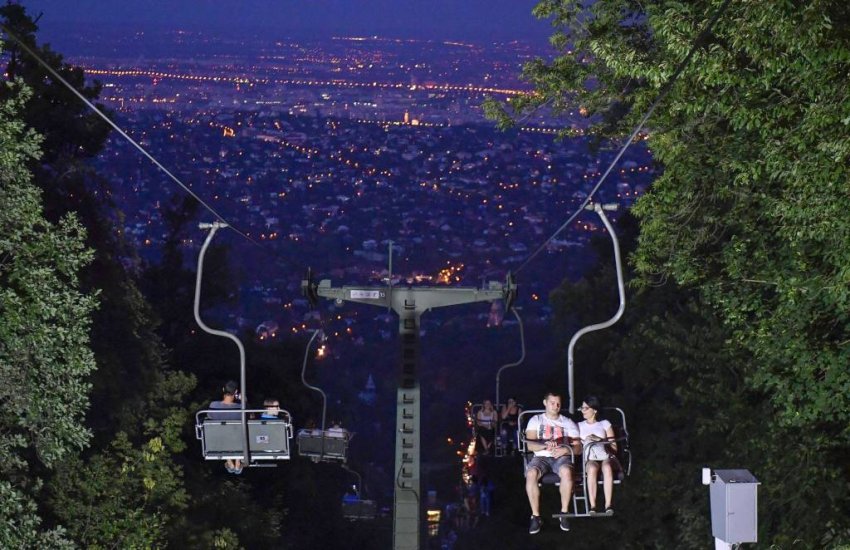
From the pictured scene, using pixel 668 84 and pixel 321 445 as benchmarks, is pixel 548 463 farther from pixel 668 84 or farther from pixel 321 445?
pixel 321 445

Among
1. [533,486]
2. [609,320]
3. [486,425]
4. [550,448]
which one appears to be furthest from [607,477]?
[486,425]

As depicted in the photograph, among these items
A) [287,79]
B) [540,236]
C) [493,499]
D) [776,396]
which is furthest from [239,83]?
[776,396]

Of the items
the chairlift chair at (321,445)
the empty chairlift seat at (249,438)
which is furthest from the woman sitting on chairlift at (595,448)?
the chairlift chair at (321,445)

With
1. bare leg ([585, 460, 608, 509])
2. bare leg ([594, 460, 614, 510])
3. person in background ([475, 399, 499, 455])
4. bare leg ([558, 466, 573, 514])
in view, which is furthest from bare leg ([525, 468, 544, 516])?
person in background ([475, 399, 499, 455])

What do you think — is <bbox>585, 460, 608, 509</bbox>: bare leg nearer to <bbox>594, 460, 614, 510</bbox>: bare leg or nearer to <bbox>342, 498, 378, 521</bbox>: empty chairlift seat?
<bbox>594, 460, 614, 510</bbox>: bare leg

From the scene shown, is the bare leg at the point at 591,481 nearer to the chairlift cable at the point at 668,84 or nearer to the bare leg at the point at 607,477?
the bare leg at the point at 607,477

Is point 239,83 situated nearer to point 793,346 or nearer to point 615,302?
point 615,302
